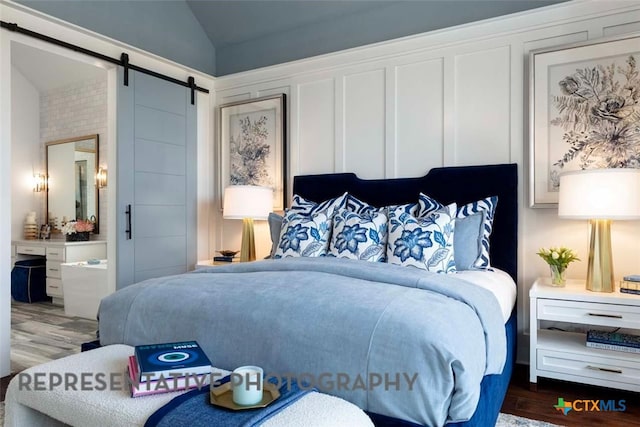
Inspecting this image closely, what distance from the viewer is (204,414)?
113 centimetres

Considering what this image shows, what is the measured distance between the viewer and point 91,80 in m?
5.59

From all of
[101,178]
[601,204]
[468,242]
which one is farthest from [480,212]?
[101,178]

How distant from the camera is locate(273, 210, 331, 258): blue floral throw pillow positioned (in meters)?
2.98

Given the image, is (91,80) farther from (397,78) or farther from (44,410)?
(44,410)

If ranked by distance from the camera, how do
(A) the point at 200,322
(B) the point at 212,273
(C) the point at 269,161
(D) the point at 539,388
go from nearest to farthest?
(A) the point at 200,322
(B) the point at 212,273
(D) the point at 539,388
(C) the point at 269,161

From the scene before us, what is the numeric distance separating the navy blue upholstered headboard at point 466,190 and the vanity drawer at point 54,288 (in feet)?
11.7

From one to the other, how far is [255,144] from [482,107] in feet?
6.93

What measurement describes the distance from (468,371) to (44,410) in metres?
1.36

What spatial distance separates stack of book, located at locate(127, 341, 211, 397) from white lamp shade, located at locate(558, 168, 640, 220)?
221 centimetres

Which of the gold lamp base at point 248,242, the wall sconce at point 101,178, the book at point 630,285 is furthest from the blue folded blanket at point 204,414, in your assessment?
the wall sconce at point 101,178

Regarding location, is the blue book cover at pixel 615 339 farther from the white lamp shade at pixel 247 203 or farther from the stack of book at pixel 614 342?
the white lamp shade at pixel 247 203

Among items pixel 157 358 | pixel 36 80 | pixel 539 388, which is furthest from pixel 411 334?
pixel 36 80

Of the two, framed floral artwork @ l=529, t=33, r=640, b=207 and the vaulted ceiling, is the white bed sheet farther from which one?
the vaulted ceiling

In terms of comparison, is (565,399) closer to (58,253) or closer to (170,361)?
(170,361)
